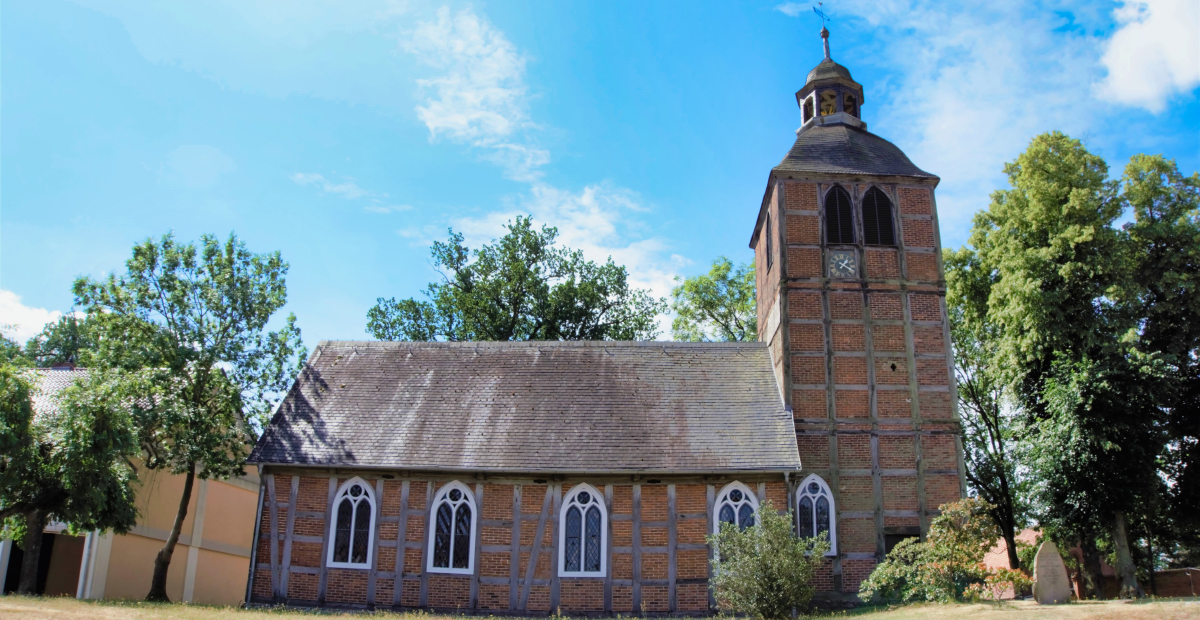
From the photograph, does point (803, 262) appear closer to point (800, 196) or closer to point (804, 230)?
point (804, 230)

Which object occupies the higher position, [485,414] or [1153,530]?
[485,414]

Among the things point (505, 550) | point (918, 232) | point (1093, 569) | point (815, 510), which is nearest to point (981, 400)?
point (1093, 569)

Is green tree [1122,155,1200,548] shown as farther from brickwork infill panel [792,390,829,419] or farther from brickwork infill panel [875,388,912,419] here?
brickwork infill panel [792,390,829,419]

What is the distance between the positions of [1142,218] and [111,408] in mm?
27298

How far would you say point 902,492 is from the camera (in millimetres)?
18938

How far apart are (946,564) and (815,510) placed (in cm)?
320

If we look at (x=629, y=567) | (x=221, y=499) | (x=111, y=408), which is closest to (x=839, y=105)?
(x=629, y=567)

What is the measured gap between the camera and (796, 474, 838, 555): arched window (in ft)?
60.9

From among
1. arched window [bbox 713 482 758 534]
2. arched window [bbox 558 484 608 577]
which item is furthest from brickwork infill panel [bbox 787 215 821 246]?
arched window [bbox 558 484 608 577]

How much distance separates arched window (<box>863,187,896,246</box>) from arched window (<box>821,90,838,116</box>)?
472 centimetres

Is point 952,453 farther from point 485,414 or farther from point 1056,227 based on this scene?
point 485,414

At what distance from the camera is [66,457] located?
16.4 m

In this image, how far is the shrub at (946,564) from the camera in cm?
1641

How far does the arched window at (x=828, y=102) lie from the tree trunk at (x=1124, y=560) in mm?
14330
